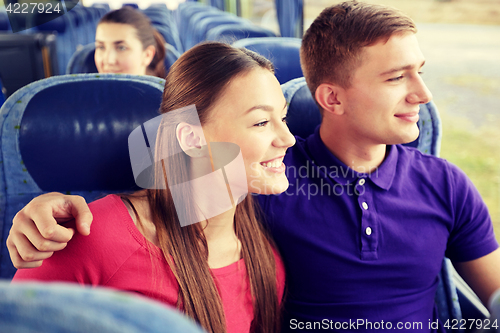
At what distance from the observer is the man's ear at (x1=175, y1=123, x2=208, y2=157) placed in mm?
727

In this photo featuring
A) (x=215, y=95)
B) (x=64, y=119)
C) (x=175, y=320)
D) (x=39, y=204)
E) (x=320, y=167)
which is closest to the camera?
(x=175, y=320)

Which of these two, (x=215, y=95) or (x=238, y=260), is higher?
(x=215, y=95)

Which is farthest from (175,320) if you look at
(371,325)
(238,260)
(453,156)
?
(453,156)

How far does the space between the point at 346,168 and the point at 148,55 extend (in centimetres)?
139

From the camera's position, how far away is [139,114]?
2.77 feet

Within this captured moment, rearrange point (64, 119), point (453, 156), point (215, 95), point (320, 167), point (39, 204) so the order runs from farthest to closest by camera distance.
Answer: point (453, 156) → point (320, 167) → point (64, 119) → point (215, 95) → point (39, 204)

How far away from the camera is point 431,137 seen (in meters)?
1.03

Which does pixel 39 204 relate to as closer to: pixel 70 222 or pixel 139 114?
pixel 70 222

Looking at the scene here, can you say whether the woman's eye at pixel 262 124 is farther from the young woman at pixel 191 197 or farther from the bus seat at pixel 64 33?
the bus seat at pixel 64 33

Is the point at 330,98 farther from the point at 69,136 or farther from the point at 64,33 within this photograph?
the point at 64,33

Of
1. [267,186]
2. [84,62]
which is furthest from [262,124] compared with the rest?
[84,62]

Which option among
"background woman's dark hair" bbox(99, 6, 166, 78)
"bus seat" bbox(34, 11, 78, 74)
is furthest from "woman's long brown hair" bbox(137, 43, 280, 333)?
"bus seat" bbox(34, 11, 78, 74)

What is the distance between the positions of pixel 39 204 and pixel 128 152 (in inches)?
10.3

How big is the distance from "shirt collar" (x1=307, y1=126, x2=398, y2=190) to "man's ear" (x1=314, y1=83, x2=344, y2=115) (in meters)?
0.08
